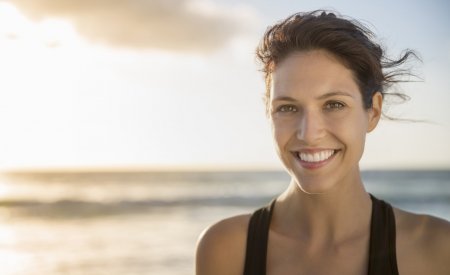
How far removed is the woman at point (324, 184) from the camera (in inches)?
102

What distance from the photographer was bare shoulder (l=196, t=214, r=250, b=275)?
284 centimetres

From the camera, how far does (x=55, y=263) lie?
9.77 metres

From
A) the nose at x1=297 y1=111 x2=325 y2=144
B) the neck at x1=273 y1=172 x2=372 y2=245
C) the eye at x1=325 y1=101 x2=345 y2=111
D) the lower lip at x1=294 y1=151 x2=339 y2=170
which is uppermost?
the eye at x1=325 y1=101 x2=345 y2=111

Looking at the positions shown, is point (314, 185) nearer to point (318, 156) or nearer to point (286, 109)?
point (318, 156)

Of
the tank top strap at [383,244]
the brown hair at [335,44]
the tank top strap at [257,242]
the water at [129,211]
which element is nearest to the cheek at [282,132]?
the brown hair at [335,44]

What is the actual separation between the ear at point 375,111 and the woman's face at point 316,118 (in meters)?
0.09

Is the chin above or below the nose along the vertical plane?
below

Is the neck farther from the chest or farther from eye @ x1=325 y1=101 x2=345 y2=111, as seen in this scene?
eye @ x1=325 y1=101 x2=345 y2=111

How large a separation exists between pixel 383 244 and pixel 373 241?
0.13 feet

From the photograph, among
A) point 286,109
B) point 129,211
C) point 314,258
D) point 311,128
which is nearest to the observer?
point 311,128

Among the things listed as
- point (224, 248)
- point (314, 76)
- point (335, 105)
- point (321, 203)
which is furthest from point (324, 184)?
point (224, 248)

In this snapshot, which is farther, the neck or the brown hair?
the neck

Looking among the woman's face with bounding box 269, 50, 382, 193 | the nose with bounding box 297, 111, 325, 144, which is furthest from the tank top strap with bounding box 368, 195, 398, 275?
the nose with bounding box 297, 111, 325, 144

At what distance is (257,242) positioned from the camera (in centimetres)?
285
